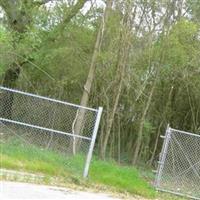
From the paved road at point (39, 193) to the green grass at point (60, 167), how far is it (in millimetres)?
1225

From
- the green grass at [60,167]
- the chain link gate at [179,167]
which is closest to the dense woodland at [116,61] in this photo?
the chain link gate at [179,167]

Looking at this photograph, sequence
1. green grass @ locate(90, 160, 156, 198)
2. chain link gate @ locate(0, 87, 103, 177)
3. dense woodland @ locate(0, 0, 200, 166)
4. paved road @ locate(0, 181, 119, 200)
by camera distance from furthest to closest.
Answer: dense woodland @ locate(0, 0, 200, 166), green grass @ locate(90, 160, 156, 198), chain link gate @ locate(0, 87, 103, 177), paved road @ locate(0, 181, 119, 200)

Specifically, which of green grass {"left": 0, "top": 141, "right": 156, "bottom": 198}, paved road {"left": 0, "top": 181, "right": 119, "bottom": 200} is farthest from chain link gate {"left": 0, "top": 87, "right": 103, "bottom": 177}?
paved road {"left": 0, "top": 181, "right": 119, "bottom": 200}

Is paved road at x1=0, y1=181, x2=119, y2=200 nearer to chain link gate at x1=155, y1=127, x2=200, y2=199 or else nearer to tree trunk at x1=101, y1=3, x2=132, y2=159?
chain link gate at x1=155, y1=127, x2=200, y2=199

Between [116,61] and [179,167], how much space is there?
4267mm

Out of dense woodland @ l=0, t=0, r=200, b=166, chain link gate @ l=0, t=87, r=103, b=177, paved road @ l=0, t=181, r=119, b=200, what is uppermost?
dense woodland @ l=0, t=0, r=200, b=166

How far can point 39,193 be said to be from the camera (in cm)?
1130

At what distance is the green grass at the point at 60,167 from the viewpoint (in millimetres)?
13493

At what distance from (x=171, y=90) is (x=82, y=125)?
644 cm

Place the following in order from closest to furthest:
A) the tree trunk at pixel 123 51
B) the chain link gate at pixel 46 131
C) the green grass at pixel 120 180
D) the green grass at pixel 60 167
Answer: the green grass at pixel 60 167 → the chain link gate at pixel 46 131 → the green grass at pixel 120 180 → the tree trunk at pixel 123 51

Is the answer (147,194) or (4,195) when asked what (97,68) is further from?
(4,195)

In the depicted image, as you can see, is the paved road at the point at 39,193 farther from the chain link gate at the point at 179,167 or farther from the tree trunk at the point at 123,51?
the tree trunk at the point at 123,51

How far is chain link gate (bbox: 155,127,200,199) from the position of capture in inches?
613

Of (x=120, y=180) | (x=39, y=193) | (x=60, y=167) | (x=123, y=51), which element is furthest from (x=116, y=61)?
(x=39, y=193)
